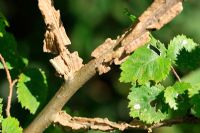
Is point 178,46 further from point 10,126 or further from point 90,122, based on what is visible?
point 10,126

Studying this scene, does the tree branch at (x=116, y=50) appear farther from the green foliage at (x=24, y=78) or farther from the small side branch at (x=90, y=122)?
the green foliage at (x=24, y=78)

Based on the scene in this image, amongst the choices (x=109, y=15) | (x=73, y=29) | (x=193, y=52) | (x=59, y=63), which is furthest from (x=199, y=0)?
(x=59, y=63)

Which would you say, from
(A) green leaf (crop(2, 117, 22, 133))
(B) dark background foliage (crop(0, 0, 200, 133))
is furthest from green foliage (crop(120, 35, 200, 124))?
(B) dark background foliage (crop(0, 0, 200, 133))

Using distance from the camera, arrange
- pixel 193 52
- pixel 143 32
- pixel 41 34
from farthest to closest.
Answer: pixel 41 34 < pixel 193 52 < pixel 143 32

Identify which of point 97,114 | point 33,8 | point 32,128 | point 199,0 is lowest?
point 32,128

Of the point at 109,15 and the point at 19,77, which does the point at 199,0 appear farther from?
the point at 19,77

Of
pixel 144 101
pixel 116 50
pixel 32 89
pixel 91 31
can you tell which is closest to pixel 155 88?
pixel 144 101
